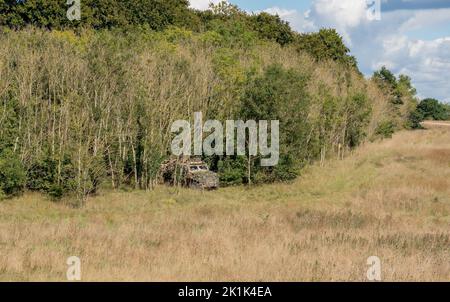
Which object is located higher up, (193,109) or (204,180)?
(193,109)

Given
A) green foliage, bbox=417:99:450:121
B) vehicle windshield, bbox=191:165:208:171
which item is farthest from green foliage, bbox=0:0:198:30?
green foliage, bbox=417:99:450:121

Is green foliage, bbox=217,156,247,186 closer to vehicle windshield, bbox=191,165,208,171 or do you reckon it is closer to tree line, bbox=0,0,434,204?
tree line, bbox=0,0,434,204

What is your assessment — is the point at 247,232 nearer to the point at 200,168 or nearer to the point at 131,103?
the point at 200,168

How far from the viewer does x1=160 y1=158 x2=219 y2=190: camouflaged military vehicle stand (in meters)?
41.5

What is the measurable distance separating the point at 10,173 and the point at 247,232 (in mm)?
19871

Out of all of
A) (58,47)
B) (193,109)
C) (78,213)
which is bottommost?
(78,213)

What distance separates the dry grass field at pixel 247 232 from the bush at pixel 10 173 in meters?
1.19

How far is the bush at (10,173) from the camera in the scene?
35.7 meters

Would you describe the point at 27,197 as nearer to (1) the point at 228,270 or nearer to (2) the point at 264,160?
(2) the point at 264,160

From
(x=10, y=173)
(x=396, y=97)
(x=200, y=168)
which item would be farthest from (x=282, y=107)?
(x=396, y=97)

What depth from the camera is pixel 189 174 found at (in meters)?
42.2

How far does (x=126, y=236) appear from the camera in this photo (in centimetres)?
2211
